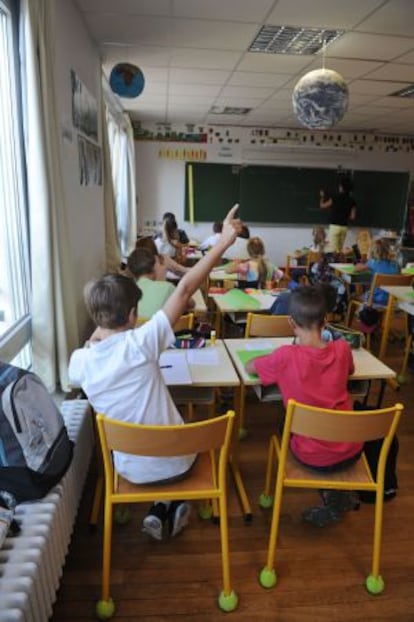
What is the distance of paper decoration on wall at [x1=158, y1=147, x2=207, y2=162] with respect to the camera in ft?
25.5

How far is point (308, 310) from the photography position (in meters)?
1.88

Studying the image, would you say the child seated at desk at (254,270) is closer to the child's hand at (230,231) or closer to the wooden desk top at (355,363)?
the wooden desk top at (355,363)

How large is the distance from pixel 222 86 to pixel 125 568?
16.3 ft

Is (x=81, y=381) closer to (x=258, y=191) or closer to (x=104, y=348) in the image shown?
(x=104, y=348)

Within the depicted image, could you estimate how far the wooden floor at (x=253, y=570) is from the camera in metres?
1.66

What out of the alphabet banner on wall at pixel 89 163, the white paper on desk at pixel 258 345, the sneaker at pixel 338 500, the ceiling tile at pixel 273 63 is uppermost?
the ceiling tile at pixel 273 63

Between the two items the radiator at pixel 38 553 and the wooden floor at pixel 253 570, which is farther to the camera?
the wooden floor at pixel 253 570

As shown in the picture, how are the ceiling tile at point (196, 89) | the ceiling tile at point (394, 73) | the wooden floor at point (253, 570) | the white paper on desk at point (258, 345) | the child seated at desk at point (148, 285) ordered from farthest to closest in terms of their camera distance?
the ceiling tile at point (196, 89) < the ceiling tile at point (394, 73) < the child seated at desk at point (148, 285) < the white paper on desk at point (258, 345) < the wooden floor at point (253, 570)

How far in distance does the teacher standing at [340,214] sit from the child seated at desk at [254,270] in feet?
12.0

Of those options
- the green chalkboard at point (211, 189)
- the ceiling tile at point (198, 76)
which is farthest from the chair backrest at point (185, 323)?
the green chalkboard at point (211, 189)

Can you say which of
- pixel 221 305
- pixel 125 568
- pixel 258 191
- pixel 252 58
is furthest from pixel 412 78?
pixel 125 568

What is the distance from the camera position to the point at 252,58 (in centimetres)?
393

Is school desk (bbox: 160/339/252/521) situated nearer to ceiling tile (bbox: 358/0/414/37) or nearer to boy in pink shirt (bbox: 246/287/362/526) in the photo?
boy in pink shirt (bbox: 246/287/362/526)

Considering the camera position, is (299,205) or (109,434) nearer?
(109,434)
